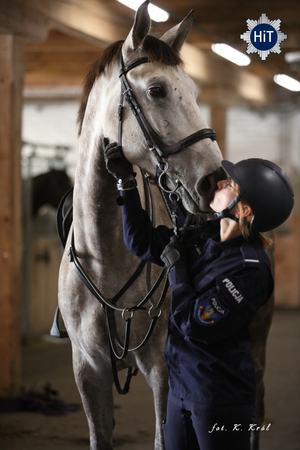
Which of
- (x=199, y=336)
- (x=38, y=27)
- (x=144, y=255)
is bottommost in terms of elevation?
(x=199, y=336)

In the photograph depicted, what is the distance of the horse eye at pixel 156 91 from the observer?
157 cm

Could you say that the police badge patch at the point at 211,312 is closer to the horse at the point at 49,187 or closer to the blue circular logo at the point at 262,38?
the blue circular logo at the point at 262,38

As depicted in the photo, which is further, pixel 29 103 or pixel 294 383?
pixel 29 103

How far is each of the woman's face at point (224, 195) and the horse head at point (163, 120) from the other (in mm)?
27

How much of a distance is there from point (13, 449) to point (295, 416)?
1837 millimetres

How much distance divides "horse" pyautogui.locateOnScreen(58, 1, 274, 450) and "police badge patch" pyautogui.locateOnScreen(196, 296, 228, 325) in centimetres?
30

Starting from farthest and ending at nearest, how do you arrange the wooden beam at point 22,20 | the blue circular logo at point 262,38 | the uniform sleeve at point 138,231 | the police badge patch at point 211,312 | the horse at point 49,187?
1. the horse at point 49,187
2. the wooden beam at point 22,20
3. the blue circular logo at point 262,38
4. the uniform sleeve at point 138,231
5. the police badge patch at point 211,312

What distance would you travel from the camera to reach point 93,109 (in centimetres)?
181

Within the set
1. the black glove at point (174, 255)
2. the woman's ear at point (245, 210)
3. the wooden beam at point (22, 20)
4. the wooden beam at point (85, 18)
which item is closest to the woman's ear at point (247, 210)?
the woman's ear at point (245, 210)

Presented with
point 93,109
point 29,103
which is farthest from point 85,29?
point 29,103

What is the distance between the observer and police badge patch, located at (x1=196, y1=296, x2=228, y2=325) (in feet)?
4.35

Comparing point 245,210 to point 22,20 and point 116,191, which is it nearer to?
point 116,191

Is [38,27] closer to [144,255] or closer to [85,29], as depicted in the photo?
[85,29]

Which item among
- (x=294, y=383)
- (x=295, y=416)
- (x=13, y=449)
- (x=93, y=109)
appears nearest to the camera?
(x=93, y=109)
